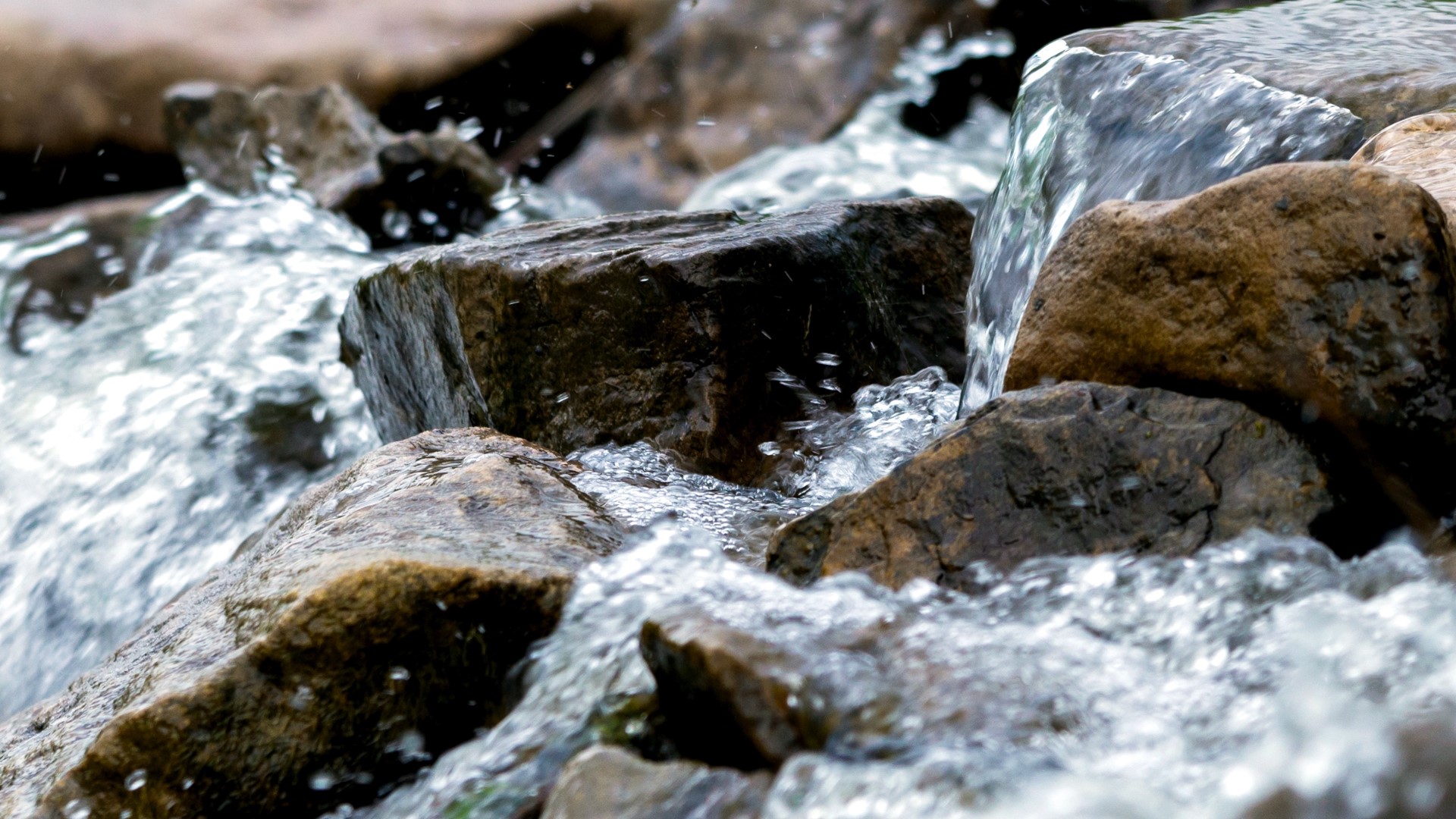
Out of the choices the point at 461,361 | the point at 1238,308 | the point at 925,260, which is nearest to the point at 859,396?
the point at 925,260

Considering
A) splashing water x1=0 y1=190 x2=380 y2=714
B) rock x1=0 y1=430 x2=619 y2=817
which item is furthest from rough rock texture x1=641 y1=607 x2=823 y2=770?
splashing water x1=0 y1=190 x2=380 y2=714

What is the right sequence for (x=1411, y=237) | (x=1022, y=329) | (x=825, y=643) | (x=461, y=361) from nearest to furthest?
(x=825, y=643) < (x=1411, y=237) < (x=1022, y=329) < (x=461, y=361)

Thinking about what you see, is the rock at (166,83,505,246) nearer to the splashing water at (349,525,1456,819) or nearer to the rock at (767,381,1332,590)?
the splashing water at (349,525,1456,819)

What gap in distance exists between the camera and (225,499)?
4.48 meters

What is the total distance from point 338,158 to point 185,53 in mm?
1601

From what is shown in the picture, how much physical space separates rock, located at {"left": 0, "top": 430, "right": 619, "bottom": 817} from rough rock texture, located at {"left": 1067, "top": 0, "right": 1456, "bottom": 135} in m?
1.81

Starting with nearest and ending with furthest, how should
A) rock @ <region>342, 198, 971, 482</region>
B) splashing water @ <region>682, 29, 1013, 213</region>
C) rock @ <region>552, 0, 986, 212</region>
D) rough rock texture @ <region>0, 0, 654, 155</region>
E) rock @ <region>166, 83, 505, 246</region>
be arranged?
rock @ <region>342, 198, 971, 482</region>
splashing water @ <region>682, 29, 1013, 213</region>
rock @ <region>166, 83, 505, 246</region>
rock @ <region>552, 0, 986, 212</region>
rough rock texture @ <region>0, 0, 654, 155</region>

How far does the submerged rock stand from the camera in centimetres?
268

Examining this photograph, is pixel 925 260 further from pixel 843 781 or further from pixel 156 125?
pixel 156 125

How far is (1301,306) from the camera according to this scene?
1853 millimetres

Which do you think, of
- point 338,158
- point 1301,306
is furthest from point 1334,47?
point 338,158

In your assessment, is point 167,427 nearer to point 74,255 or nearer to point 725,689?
point 74,255

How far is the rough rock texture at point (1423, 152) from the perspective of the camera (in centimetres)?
202

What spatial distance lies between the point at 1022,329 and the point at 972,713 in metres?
0.91
